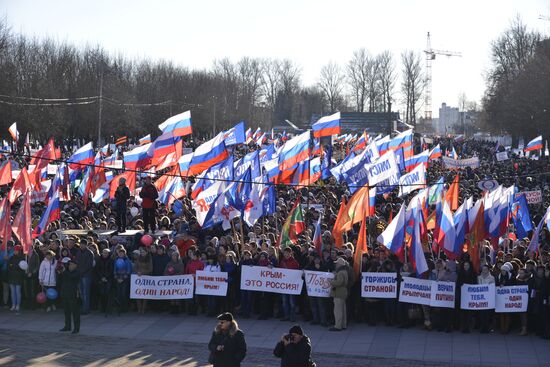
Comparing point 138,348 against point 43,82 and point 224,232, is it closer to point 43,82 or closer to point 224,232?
point 224,232

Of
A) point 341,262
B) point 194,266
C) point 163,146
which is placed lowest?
point 194,266

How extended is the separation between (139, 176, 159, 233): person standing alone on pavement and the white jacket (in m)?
3.79

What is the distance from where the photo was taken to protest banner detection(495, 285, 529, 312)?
1650 centimetres

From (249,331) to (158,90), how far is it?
8187 centimetres

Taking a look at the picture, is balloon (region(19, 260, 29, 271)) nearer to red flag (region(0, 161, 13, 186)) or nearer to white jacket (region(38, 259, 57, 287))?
white jacket (region(38, 259, 57, 287))

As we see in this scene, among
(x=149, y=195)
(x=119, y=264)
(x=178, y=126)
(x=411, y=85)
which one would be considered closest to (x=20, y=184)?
(x=178, y=126)

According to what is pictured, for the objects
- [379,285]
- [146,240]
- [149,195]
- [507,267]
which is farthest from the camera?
[149,195]

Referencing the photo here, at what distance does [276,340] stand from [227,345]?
5229 mm

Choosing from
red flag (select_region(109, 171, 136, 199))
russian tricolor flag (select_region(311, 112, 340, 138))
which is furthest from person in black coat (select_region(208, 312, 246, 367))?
russian tricolor flag (select_region(311, 112, 340, 138))

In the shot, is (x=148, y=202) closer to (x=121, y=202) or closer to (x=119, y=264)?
(x=121, y=202)

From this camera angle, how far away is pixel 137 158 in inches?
1120

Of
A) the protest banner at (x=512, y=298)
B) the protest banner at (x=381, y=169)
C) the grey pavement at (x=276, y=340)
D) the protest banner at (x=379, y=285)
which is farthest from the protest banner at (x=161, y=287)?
the protest banner at (x=381, y=169)

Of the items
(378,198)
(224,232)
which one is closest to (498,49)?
(378,198)

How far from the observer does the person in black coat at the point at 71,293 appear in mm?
16797
